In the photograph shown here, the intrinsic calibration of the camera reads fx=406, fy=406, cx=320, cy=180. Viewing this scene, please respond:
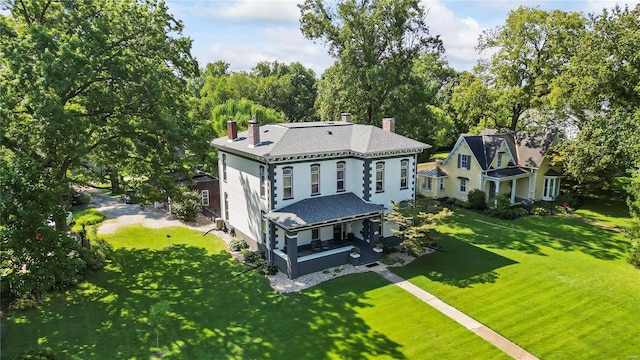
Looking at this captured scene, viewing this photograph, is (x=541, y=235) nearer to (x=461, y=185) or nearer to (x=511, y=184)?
(x=511, y=184)

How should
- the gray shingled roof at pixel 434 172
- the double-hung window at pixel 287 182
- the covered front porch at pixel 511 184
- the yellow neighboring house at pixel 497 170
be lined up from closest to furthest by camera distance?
1. the double-hung window at pixel 287 182
2. the covered front porch at pixel 511 184
3. the yellow neighboring house at pixel 497 170
4. the gray shingled roof at pixel 434 172

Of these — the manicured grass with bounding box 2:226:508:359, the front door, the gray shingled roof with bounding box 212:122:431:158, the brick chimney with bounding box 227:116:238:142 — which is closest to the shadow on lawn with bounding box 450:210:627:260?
the gray shingled roof with bounding box 212:122:431:158

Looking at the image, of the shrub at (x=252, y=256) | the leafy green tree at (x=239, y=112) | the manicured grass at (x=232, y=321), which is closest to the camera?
the manicured grass at (x=232, y=321)

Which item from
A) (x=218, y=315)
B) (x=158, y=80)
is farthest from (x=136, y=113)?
(x=218, y=315)

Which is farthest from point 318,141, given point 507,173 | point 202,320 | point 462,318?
point 507,173

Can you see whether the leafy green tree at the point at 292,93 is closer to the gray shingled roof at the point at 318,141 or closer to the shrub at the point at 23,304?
the gray shingled roof at the point at 318,141

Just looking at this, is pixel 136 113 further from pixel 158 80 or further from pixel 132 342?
pixel 132 342

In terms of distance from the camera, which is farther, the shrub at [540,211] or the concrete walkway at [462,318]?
the shrub at [540,211]

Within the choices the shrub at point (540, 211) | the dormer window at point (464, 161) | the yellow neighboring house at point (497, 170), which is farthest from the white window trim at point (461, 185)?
the shrub at point (540, 211)
